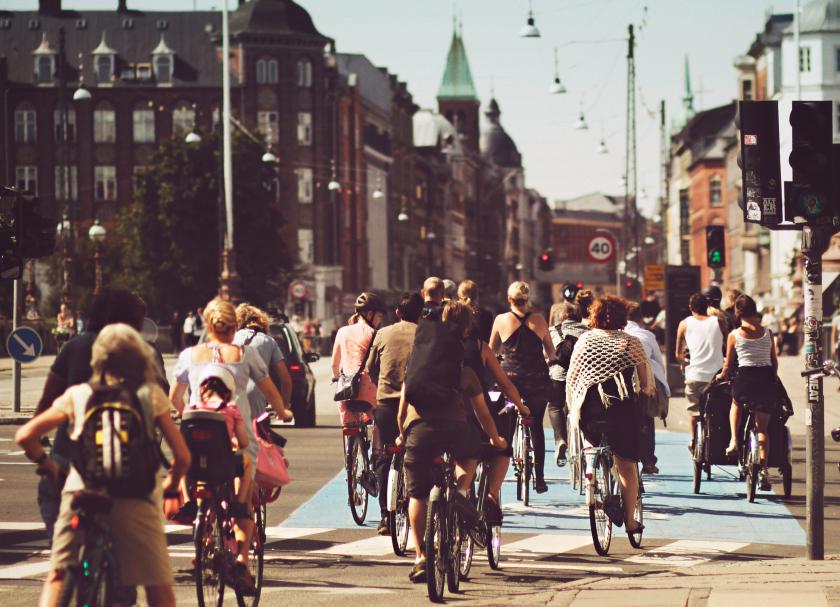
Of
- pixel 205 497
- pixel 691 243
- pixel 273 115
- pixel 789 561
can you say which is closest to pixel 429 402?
pixel 205 497

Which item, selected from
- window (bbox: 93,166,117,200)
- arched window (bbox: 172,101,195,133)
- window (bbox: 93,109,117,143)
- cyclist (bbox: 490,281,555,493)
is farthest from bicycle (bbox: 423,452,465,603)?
window (bbox: 93,109,117,143)

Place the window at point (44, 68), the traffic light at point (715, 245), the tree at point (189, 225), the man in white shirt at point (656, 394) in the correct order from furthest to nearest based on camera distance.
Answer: the window at point (44, 68) → the tree at point (189, 225) → the traffic light at point (715, 245) → the man in white shirt at point (656, 394)

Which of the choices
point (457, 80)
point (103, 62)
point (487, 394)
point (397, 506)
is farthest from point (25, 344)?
point (457, 80)

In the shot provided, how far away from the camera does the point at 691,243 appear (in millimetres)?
141250

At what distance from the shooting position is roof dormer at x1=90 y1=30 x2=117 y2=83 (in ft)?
311

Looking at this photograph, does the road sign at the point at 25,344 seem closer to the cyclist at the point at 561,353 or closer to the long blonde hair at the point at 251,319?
the cyclist at the point at 561,353

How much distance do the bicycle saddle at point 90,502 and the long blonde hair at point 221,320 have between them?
3065mm

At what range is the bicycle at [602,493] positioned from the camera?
1234cm

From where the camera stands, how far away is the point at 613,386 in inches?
486

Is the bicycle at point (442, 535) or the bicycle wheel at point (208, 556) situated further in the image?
the bicycle at point (442, 535)

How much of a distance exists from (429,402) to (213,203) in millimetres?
63352

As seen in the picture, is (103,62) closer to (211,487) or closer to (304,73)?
(304,73)

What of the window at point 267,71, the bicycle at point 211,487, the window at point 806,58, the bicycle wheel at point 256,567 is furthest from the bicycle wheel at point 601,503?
the window at point 806,58

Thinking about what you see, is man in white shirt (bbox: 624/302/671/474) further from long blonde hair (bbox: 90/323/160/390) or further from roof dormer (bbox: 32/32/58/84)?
roof dormer (bbox: 32/32/58/84)
